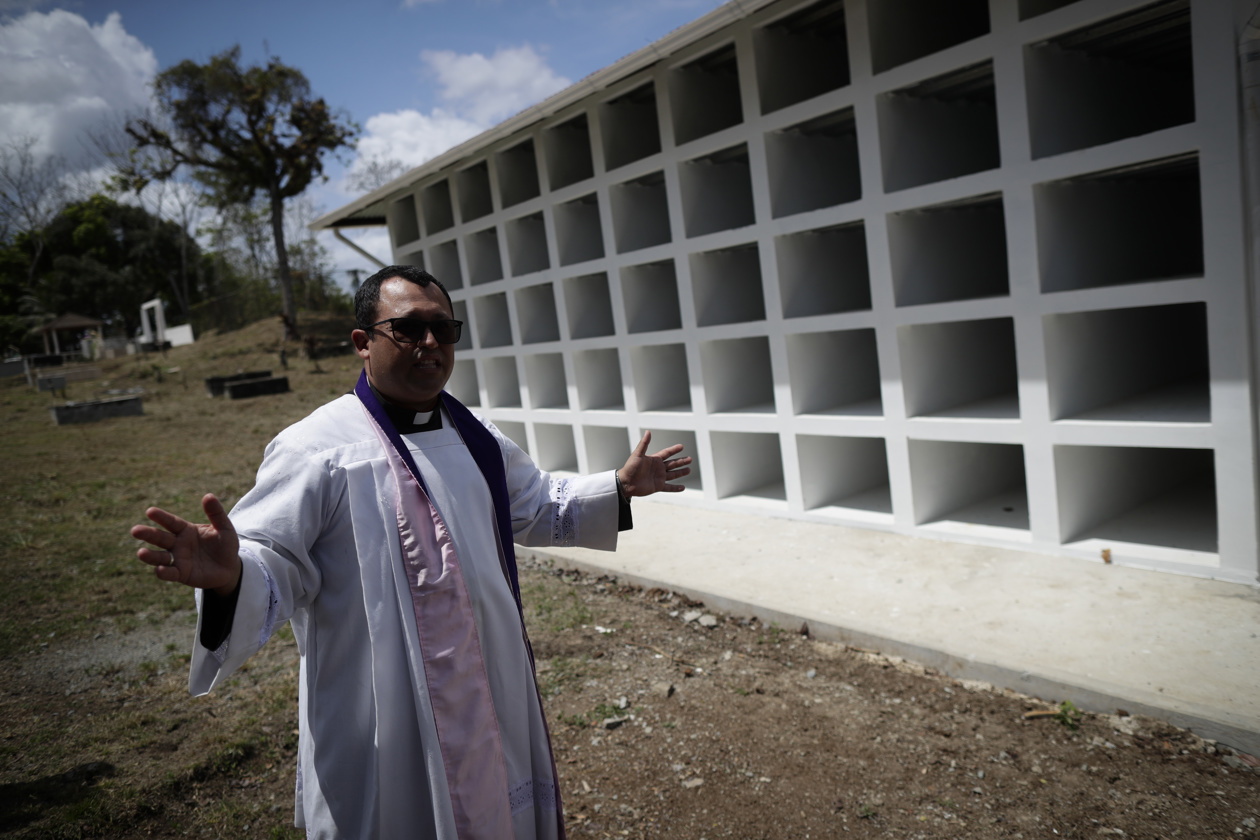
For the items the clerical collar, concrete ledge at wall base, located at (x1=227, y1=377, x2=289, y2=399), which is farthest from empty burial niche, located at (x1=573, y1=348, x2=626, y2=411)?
concrete ledge at wall base, located at (x1=227, y1=377, x2=289, y2=399)

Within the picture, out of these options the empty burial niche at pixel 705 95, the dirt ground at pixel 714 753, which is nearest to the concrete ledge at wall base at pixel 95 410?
the dirt ground at pixel 714 753

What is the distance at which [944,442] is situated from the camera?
4.99 meters

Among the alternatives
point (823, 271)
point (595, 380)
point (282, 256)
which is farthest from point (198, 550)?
point (282, 256)

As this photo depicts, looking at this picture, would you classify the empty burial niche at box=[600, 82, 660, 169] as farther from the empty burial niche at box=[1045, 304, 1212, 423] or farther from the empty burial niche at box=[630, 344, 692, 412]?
the empty burial niche at box=[1045, 304, 1212, 423]

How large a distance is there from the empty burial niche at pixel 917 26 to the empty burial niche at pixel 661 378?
111 inches

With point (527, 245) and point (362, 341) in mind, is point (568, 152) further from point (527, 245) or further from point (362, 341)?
point (362, 341)

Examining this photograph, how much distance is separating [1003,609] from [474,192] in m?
6.56

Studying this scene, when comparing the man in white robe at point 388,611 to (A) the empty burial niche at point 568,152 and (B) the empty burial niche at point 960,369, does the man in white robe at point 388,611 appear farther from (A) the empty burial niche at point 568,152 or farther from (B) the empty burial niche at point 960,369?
(A) the empty burial niche at point 568,152

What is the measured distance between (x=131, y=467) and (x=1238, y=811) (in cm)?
1100

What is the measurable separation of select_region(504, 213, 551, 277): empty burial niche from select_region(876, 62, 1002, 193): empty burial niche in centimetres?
366

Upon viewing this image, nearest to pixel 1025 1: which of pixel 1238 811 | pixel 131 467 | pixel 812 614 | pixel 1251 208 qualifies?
pixel 1251 208

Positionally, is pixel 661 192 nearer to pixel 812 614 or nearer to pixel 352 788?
pixel 812 614

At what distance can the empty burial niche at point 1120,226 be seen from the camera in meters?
4.12

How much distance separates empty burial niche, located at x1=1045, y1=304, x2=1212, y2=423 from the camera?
163 inches
